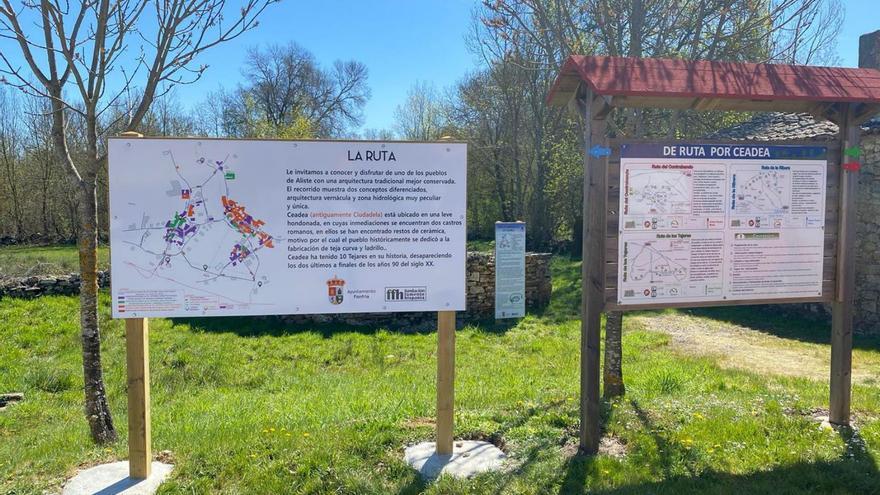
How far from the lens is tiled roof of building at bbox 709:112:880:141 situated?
12.3 metres

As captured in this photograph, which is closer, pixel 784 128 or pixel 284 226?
pixel 284 226

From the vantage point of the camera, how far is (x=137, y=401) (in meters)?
4.06

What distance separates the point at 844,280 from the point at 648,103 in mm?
2158

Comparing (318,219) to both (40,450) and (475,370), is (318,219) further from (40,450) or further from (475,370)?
(475,370)

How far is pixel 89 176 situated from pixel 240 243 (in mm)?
1735

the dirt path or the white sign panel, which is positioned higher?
the white sign panel

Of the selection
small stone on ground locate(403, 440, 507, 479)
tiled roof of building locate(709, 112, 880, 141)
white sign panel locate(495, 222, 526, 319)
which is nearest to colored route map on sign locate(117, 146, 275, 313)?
small stone on ground locate(403, 440, 507, 479)

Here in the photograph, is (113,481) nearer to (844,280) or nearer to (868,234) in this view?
(844,280)

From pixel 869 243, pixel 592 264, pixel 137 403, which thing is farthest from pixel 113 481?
pixel 869 243

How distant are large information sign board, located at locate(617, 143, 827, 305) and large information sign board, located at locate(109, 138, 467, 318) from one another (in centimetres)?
131

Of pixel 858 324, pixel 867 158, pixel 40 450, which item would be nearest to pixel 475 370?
pixel 40 450

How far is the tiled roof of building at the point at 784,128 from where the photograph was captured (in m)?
12.3

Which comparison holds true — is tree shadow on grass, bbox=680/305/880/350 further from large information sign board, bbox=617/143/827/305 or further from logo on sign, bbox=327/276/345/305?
logo on sign, bbox=327/276/345/305

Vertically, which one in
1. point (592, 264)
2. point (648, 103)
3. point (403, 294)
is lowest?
point (403, 294)
